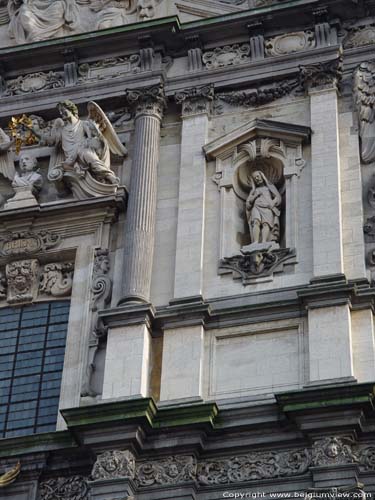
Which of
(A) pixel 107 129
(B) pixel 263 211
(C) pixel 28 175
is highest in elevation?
(A) pixel 107 129

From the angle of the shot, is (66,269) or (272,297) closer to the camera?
(272,297)

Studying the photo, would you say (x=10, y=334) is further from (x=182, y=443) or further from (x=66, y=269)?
(x=182, y=443)

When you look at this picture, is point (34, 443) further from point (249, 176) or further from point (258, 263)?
point (249, 176)

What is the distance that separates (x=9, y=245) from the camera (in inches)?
957

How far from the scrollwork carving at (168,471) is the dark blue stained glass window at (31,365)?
2444 mm

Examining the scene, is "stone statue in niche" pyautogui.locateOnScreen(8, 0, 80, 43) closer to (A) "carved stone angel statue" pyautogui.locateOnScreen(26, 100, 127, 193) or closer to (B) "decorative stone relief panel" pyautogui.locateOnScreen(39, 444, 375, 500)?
(A) "carved stone angel statue" pyautogui.locateOnScreen(26, 100, 127, 193)

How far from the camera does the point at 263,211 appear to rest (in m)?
23.3

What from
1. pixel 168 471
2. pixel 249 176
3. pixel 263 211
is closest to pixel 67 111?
pixel 249 176

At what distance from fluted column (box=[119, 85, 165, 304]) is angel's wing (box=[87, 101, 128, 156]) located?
0.35m

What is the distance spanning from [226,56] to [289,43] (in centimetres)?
115

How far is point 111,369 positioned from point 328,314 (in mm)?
3309

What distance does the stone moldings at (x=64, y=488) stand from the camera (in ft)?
66.8

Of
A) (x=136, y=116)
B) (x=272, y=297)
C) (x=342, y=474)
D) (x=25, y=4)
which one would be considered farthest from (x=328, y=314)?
(x=25, y=4)

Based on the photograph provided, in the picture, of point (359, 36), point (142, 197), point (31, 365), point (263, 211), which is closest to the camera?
point (31, 365)
